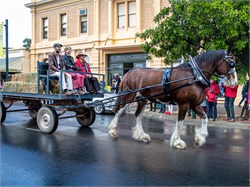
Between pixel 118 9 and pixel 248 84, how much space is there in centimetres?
1612

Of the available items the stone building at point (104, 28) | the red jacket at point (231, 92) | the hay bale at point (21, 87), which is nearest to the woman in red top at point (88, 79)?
the hay bale at point (21, 87)

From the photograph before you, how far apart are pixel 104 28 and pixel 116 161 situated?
21.6 meters

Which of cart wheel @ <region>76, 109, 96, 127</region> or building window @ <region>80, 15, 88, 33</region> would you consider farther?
building window @ <region>80, 15, 88, 33</region>

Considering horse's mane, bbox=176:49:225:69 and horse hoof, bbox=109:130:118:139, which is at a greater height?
horse's mane, bbox=176:49:225:69

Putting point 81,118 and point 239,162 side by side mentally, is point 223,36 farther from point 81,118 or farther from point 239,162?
point 239,162

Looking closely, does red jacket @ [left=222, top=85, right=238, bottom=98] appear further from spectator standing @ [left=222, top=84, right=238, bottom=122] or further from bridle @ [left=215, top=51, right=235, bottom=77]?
bridle @ [left=215, top=51, right=235, bottom=77]

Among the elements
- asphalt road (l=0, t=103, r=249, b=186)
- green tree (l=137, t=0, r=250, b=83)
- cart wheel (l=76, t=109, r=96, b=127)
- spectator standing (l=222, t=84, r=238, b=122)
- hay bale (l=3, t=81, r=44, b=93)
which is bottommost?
asphalt road (l=0, t=103, r=249, b=186)

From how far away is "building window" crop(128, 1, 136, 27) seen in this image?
25045 mm

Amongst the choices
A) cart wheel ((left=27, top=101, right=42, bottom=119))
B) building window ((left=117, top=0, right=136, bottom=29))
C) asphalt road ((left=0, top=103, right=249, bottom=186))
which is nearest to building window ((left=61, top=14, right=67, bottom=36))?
building window ((left=117, top=0, right=136, bottom=29))

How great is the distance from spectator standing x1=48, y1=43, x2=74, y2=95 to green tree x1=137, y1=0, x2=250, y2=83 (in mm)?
4913

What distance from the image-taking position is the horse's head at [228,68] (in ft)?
21.8

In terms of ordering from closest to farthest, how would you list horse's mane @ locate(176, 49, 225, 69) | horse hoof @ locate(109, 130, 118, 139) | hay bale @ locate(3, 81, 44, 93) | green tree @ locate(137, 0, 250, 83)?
horse's mane @ locate(176, 49, 225, 69), horse hoof @ locate(109, 130, 118, 139), hay bale @ locate(3, 81, 44, 93), green tree @ locate(137, 0, 250, 83)

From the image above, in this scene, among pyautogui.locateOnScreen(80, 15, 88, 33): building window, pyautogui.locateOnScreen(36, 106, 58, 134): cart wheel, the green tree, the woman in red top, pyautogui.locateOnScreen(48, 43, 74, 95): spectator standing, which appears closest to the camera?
pyautogui.locateOnScreen(48, 43, 74, 95): spectator standing

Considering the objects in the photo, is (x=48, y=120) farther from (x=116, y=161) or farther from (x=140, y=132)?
(x=116, y=161)
